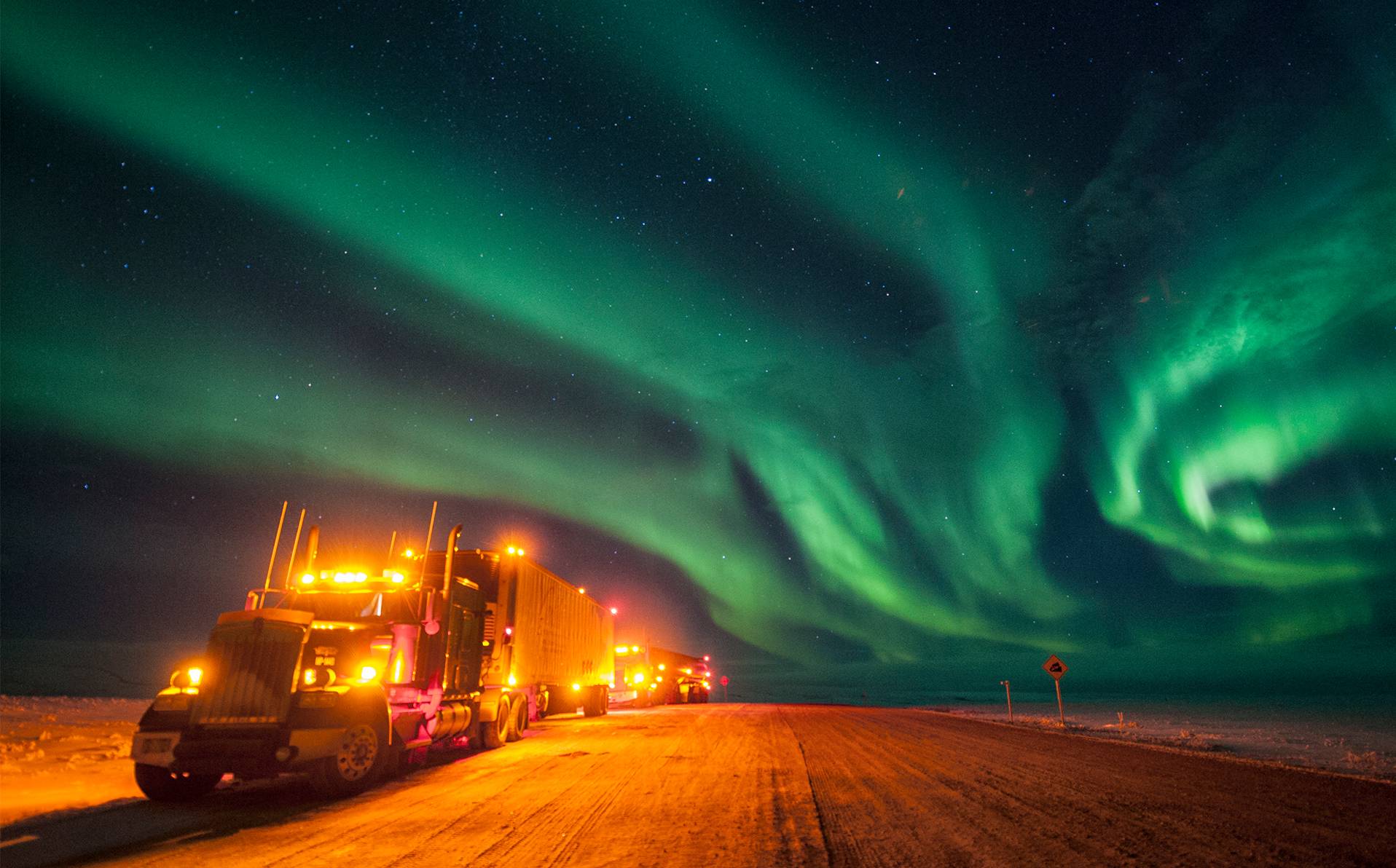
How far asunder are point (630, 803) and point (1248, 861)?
6.32 meters

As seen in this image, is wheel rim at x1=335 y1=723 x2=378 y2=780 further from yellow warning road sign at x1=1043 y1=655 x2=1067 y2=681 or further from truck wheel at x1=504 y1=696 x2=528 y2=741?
yellow warning road sign at x1=1043 y1=655 x2=1067 y2=681

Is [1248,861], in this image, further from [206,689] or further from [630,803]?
[206,689]

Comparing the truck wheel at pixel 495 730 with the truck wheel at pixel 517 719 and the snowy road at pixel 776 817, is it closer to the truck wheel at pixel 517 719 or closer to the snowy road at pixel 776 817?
the truck wheel at pixel 517 719

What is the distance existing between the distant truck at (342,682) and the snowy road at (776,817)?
62 centimetres

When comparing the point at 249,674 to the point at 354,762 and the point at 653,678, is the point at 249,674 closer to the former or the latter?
the point at 354,762

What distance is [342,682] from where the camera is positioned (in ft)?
35.6

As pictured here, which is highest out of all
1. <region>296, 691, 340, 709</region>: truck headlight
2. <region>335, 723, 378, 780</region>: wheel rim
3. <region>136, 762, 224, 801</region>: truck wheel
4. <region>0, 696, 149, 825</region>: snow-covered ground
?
<region>296, 691, 340, 709</region>: truck headlight

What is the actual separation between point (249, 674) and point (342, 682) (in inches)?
52.1

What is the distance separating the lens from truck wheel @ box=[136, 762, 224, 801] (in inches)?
384

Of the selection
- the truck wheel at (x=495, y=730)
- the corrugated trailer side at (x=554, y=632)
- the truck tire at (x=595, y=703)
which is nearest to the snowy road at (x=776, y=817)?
the truck wheel at (x=495, y=730)

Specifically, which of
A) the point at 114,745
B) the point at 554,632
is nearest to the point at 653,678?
the point at 554,632

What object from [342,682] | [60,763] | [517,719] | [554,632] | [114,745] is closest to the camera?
[342,682]

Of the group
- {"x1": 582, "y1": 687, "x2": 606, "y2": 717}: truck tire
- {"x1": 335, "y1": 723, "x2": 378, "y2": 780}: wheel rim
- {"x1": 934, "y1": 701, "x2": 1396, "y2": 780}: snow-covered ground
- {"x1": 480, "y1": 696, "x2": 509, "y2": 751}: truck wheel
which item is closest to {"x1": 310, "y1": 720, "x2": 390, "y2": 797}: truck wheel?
{"x1": 335, "y1": 723, "x2": 378, "y2": 780}: wheel rim

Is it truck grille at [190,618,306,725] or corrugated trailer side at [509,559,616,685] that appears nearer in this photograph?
truck grille at [190,618,306,725]
